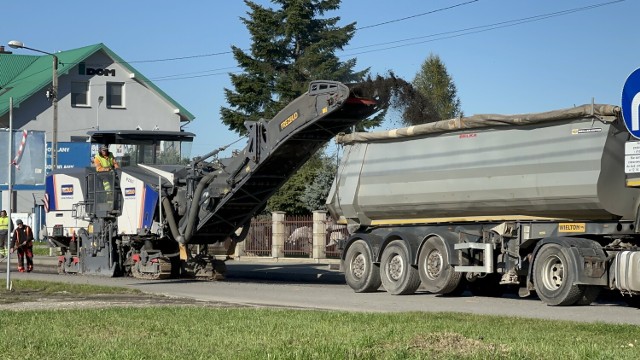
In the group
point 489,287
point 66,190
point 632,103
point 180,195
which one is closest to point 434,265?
point 489,287

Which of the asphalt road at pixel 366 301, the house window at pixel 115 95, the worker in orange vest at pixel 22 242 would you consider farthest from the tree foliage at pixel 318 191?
the house window at pixel 115 95

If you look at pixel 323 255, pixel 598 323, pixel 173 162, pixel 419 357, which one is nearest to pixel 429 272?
pixel 598 323

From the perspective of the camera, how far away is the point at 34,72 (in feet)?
234

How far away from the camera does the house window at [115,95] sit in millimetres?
70812

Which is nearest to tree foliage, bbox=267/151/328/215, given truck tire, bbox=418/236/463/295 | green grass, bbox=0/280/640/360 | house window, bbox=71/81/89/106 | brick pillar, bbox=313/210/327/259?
brick pillar, bbox=313/210/327/259

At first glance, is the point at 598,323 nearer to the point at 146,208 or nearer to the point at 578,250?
the point at 578,250

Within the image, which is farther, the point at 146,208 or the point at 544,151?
the point at 146,208

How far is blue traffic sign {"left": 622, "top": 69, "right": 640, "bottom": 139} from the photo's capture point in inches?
396

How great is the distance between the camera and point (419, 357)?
31.2 feet

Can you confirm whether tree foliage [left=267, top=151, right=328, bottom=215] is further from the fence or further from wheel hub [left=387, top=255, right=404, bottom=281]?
wheel hub [left=387, top=255, right=404, bottom=281]

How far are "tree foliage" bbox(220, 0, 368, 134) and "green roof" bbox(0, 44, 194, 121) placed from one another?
14.5 metres

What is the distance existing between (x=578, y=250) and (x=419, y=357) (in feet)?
28.7

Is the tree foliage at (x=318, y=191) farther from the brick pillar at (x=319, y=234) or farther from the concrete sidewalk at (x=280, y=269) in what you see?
the brick pillar at (x=319, y=234)

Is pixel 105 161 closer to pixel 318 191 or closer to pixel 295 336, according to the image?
pixel 295 336
